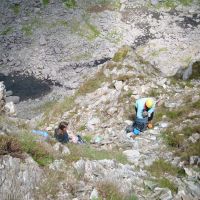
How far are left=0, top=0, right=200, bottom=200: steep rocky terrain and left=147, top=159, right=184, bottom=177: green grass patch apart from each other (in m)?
0.04

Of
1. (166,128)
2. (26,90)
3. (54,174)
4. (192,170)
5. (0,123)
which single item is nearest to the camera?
(54,174)

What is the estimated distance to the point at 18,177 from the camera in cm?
1122

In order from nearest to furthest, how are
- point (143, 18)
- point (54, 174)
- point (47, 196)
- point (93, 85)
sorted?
point (47, 196), point (54, 174), point (93, 85), point (143, 18)

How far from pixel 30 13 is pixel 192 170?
7215 cm

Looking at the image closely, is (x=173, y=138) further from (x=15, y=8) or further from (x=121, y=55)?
(x=15, y=8)

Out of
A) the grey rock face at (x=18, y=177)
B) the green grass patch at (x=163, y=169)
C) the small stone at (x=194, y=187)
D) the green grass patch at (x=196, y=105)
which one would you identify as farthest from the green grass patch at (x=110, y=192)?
the green grass patch at (x=196, y=105)

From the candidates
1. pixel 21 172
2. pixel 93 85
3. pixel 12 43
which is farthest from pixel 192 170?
pixel 12 43

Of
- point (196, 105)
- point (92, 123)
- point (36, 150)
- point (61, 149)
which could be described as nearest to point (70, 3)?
point (92, 123)

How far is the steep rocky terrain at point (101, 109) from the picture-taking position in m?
12.1

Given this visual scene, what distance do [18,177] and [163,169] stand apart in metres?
7.45

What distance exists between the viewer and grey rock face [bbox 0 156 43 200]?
423 inches

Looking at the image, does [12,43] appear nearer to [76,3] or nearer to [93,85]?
[76,3]

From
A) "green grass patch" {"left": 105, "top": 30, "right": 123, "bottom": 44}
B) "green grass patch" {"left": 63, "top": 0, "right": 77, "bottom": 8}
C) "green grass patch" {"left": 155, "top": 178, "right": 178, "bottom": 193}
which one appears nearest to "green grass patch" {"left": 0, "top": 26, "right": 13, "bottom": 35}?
"green grass patch" {"left": 63, "top": 0, "right": 77, "bottom": 8}

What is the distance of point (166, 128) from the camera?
70.6 feet
